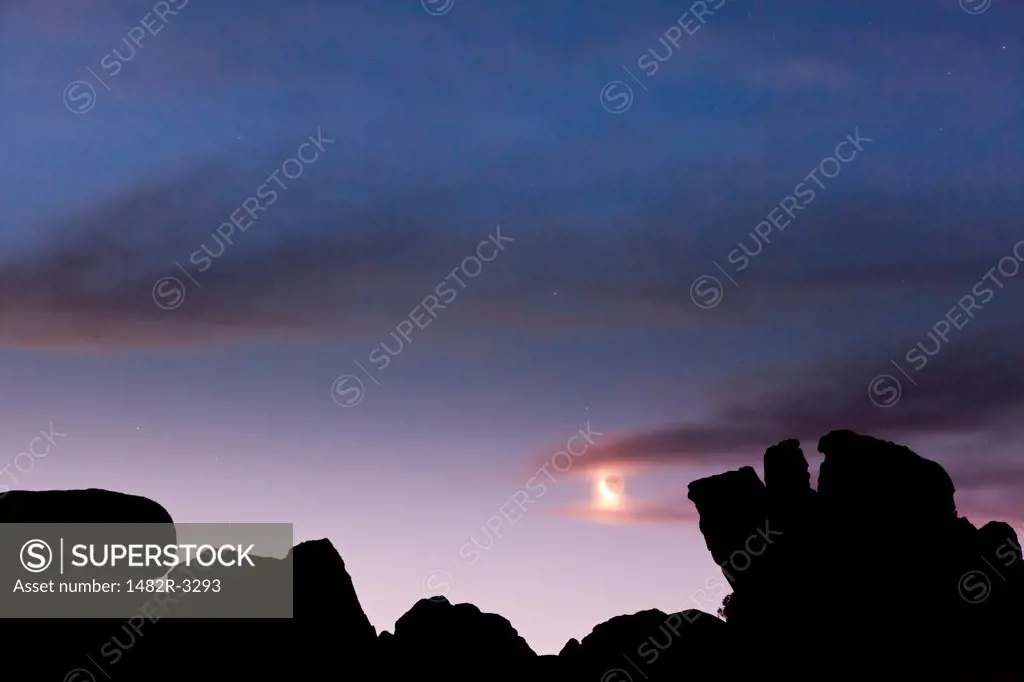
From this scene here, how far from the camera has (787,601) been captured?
59.0 metres

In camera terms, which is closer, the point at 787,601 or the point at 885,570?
the point at 885,570

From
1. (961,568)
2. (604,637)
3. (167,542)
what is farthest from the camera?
(604,637)

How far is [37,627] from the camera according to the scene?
188 feet

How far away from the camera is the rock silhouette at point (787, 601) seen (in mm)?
56844

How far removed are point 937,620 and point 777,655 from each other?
890 centimetres

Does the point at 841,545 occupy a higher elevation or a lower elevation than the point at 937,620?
higher

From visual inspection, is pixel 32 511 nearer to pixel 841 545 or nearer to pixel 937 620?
pixel 841 545

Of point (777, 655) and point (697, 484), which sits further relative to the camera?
point (697, 484)

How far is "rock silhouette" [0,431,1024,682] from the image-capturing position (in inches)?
2238

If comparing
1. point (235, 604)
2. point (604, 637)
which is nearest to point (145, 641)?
point (235, 604)

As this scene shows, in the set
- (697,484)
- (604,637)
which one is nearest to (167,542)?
(604,637)

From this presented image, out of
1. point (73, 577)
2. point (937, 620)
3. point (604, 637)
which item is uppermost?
point (73, 577)

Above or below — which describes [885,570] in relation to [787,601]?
above

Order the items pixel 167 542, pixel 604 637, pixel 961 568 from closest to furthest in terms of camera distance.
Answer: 1. pixel 961 568
2. pixel 167 542
3. pixel 604 637
